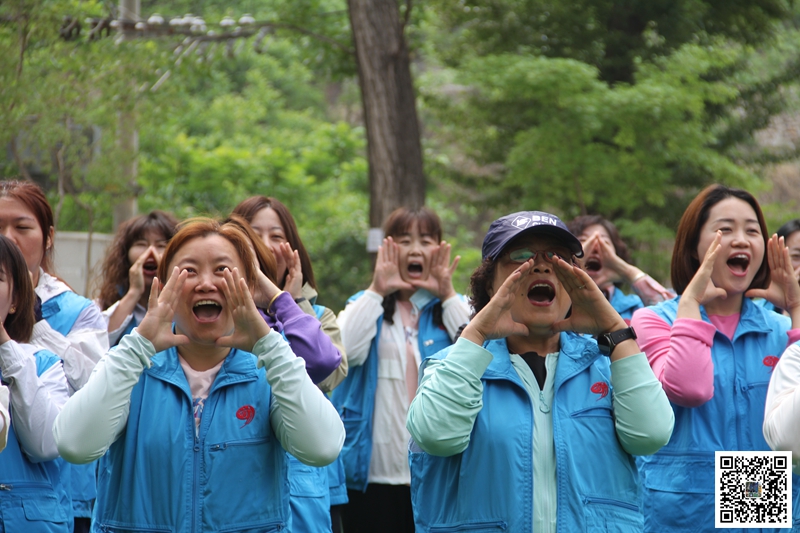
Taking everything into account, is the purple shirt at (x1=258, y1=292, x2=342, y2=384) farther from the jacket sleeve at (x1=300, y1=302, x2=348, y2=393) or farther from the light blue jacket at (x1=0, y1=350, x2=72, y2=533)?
the light blue jacket at (x1=0, y1=350, x2=72, y2=533)

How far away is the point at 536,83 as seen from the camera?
10.1m

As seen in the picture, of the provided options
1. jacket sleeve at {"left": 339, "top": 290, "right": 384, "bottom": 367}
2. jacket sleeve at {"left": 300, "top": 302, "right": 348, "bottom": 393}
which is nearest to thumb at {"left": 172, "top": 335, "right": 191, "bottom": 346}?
jacket sleeve at {"left": 300, "top": 302, "right": 348, "bottom": 393}

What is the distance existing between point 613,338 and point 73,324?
2540 millimetres

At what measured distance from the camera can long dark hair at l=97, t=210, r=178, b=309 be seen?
543 centimetres

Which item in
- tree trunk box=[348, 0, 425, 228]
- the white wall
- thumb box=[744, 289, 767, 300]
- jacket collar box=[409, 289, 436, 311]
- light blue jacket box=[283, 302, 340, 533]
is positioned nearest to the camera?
light blue jacket box=[283, 302, 340, 533]

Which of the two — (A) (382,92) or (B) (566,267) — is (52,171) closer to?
(A) (382,92)

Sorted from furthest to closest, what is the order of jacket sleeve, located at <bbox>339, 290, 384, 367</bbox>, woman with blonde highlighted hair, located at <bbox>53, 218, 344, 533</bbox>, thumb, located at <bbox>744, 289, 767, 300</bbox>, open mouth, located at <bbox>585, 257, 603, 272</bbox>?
open mouth, located at <bbox>585, 257, 603, 272</bbox> → jacket sleeve, located at <bbox>339, 290, 384, 367</bbox> → thumb, located at <bbox>744, 289, 767, 300</bbox> → woman with blonde highlighted hair, located at <bbox>53, 218, 344, 533</bbox>

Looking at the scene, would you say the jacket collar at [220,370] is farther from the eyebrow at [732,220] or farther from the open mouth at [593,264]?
the open mouth at [593,264]

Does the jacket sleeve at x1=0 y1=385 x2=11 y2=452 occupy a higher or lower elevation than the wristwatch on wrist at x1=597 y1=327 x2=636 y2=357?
lower

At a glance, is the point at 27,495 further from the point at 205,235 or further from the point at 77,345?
the point at 205,235

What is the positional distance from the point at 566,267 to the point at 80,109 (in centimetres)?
737

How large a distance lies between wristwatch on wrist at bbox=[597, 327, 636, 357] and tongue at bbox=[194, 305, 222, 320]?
1.36 metres

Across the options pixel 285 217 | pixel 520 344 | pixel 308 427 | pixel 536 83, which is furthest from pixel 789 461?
pixel 536 83

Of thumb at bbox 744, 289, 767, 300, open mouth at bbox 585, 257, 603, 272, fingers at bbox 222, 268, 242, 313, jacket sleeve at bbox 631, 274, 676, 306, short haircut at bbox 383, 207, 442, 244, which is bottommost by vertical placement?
fingers at bbox 222, 268, 242, 313
